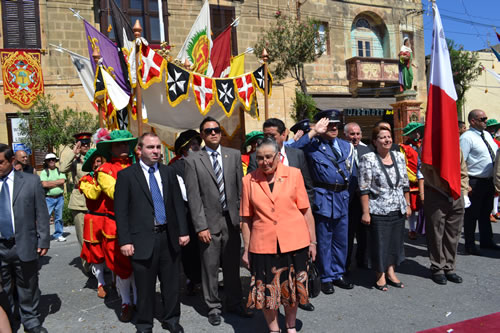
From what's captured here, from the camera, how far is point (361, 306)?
4297 millimetres

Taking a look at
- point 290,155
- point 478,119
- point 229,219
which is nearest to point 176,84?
point 290,155

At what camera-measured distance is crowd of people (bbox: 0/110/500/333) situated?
346 centimetres

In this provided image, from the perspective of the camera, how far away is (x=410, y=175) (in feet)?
20.6

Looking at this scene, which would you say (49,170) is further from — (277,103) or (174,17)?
(277,103)

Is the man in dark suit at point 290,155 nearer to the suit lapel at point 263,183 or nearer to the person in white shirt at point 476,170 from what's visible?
the suit lapel at point 263,183

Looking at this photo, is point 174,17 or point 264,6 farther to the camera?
point 264,6

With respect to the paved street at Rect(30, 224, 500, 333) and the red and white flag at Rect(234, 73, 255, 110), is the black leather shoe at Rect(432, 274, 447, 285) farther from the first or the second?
the red and white flag at Rect(234, 73, 255, 110)

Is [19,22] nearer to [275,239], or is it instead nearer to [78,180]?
[78,180]

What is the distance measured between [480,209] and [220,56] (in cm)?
523

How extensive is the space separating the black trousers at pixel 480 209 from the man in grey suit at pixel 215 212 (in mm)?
3708

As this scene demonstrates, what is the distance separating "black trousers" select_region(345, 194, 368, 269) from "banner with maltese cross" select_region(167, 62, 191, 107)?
310cm

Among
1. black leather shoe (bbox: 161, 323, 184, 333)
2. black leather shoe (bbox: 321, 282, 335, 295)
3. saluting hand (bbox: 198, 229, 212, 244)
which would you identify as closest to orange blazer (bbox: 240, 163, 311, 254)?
saluting hand (bbox: 198, 229, 212, 244)

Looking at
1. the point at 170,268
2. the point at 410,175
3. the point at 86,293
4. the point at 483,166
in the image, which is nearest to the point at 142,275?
the point at 170,268

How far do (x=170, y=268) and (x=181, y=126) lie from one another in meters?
4.37
